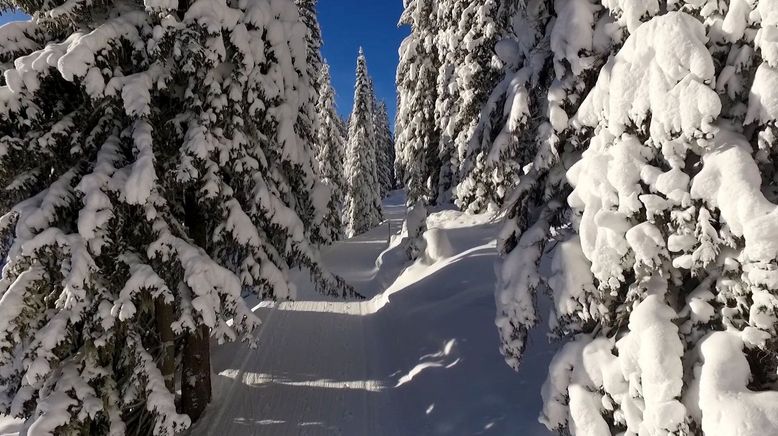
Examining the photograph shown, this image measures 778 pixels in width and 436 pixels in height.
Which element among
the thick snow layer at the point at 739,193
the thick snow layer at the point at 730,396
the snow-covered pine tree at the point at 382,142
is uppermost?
the thick snow layer at the point at 739,193

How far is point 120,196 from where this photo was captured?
598cm

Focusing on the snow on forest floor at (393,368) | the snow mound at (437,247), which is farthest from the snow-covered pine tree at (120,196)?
the snow mound at (437,247)

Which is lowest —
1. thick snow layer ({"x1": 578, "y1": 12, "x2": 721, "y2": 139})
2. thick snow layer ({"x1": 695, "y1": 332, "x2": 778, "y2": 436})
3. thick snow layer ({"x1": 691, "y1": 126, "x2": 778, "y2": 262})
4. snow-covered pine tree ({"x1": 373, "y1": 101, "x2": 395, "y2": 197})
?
snow-covered pine tree ({"x1": 373, "y1": 101, "x2": 395, "y2": 197})

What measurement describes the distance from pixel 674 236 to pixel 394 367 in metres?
8.05

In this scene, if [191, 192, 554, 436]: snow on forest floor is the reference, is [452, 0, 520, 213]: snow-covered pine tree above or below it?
A: above

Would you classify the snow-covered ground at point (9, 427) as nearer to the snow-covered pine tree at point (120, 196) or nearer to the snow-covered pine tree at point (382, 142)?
the snow-covered pine tree at point (120, 196)

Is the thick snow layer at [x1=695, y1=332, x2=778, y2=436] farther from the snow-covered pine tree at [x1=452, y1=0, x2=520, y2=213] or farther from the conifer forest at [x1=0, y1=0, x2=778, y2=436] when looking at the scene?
the snow-covered pine tree at [x1=452, y1=0, x2=520, y2=213]

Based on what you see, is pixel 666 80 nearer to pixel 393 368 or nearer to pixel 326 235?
pixel 326 235

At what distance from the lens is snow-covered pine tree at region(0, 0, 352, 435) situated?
5820 mm

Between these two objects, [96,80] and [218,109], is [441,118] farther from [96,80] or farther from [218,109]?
[96,80]

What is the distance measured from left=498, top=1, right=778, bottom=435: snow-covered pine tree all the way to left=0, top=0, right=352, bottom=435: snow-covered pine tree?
5229 millimetres

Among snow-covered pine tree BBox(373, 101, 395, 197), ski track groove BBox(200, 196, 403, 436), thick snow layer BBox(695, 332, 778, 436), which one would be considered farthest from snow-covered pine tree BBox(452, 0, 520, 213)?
snow-covered pine tree BBox(373, 101, 395, 197)

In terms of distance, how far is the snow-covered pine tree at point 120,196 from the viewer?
5.82 m

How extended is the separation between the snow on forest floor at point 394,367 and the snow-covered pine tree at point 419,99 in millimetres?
6383
